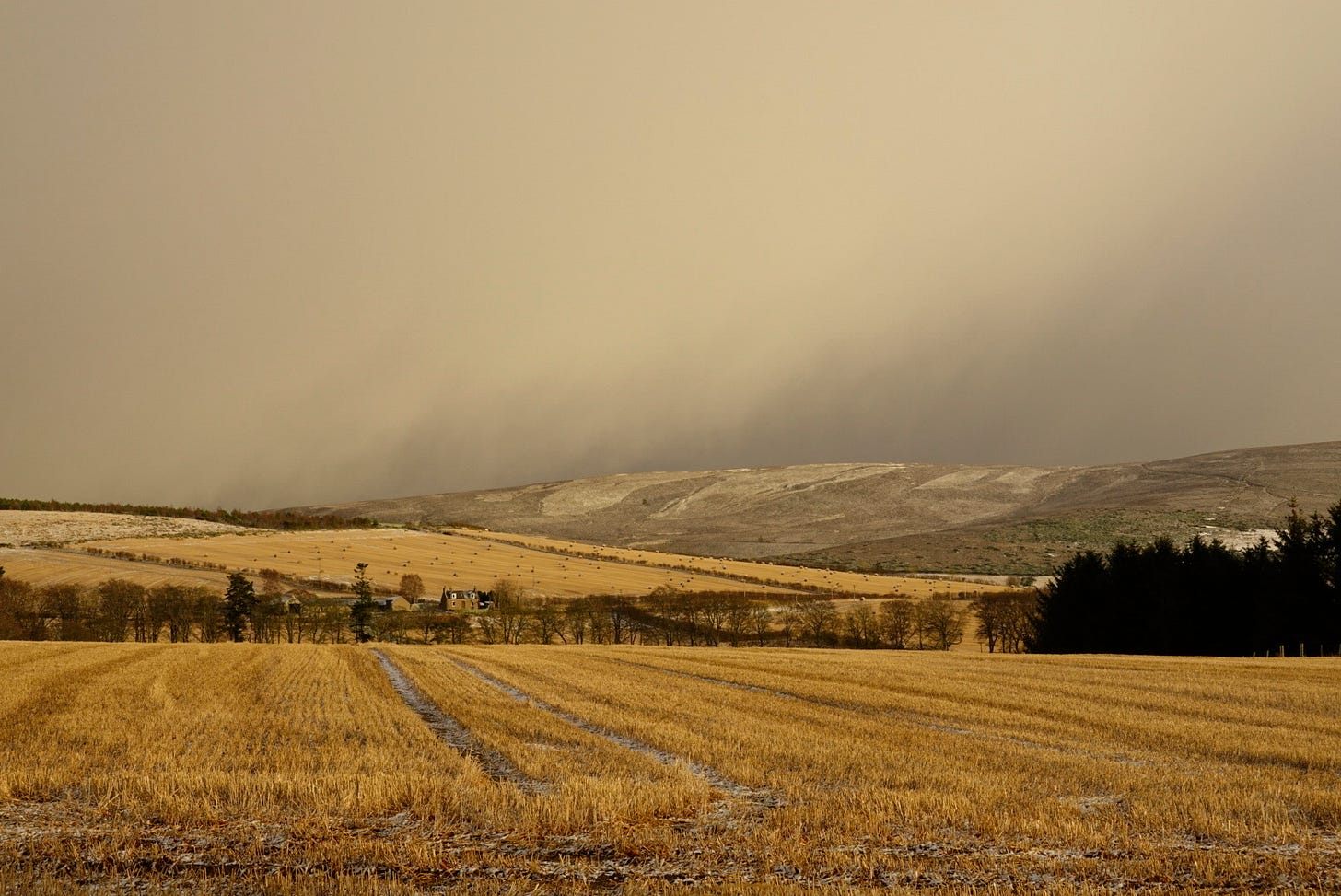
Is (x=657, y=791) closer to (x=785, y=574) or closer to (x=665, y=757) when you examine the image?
(x=665, y=757)

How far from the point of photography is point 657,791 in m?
15.9

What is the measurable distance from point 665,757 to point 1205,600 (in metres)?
81.7

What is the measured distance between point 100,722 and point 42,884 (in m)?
15.7

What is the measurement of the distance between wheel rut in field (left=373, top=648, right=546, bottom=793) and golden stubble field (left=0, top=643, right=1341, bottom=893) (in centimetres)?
14

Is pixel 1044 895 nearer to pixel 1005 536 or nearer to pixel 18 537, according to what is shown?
pixel 18 537

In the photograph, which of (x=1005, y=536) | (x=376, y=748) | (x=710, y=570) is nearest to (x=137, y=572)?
(x=710, y=570)

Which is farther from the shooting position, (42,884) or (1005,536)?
(1005,536)

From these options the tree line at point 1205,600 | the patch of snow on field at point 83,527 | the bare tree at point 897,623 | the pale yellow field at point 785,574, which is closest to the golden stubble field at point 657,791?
the tree line at point 1205,600

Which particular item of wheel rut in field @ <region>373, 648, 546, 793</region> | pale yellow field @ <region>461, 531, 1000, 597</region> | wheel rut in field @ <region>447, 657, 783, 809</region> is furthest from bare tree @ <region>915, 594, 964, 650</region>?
wheel rut in field @ <region>447, 657, 783, 809</region>

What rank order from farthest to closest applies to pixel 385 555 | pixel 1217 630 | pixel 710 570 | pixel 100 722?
pixel 710 570 < pixel 385 555 < pixel 1217 630 < pixel 100 722

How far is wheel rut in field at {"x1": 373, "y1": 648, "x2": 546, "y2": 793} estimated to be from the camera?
17942 millimetres

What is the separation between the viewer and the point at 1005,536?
196 metres

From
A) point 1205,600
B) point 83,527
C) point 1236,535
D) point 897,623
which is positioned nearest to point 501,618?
point 897,623

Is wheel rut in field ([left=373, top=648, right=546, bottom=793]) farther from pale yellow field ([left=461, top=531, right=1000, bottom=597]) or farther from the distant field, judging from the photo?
pale yellow field ([left=461, top=531, right=1000, bottom=597])
